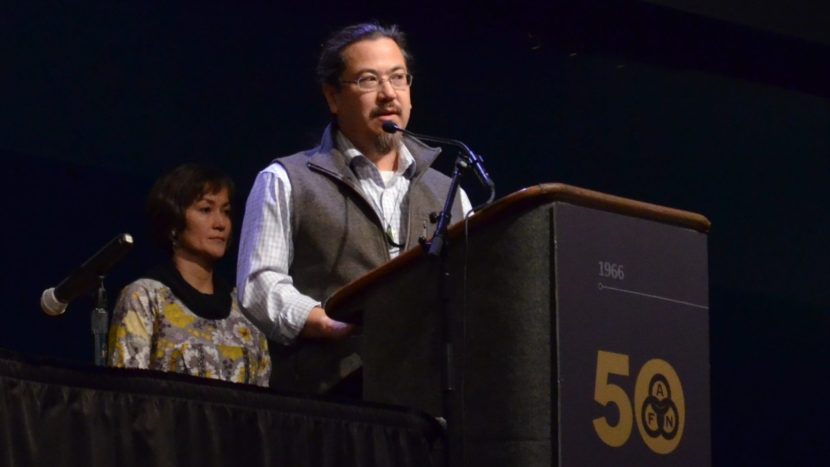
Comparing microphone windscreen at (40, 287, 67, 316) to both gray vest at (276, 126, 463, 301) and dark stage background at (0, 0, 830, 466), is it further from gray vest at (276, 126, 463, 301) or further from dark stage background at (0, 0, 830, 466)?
dark stage background at (0, 0, 830, 466)

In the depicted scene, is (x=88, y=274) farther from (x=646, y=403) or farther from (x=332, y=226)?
(x=646, y=403)

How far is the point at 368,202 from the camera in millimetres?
2646

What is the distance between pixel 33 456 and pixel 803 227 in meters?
3.38

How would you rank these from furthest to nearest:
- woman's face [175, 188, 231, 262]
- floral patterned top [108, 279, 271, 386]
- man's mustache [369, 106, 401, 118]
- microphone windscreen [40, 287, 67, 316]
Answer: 1. woman's face [175, 188, 231, 262]
2. floral patterned top [108, 279, 271, 386]
3. man's mustache [369, 106, 401, 118]
4. microphone windscreen [40, 287, 67, 316]

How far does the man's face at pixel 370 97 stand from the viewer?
2.71 metres

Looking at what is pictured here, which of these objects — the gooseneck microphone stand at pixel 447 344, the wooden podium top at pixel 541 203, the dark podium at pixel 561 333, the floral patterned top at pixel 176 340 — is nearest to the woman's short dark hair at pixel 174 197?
the floral patterned top at pixel 176 340

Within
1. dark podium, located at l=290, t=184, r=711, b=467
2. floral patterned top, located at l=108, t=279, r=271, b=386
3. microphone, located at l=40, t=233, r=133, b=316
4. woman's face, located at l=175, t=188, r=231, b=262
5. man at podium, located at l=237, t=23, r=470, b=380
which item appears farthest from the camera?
woman's face, located at l=175, t=188, r=231, b=262

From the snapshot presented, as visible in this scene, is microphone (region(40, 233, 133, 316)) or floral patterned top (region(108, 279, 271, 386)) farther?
floral patterned top (region(108, 279, 271, 386))

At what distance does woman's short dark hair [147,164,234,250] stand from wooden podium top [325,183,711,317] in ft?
4.46

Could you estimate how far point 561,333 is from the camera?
6.45 feet

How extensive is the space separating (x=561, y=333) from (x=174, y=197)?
5.80 feet

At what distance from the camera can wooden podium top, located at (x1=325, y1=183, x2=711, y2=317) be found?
6.51 ft

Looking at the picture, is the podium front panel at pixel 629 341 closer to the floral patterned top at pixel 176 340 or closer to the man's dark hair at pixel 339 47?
the man's dark hair at pixel 339 47

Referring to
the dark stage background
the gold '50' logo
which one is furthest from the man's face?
the dark stage background
